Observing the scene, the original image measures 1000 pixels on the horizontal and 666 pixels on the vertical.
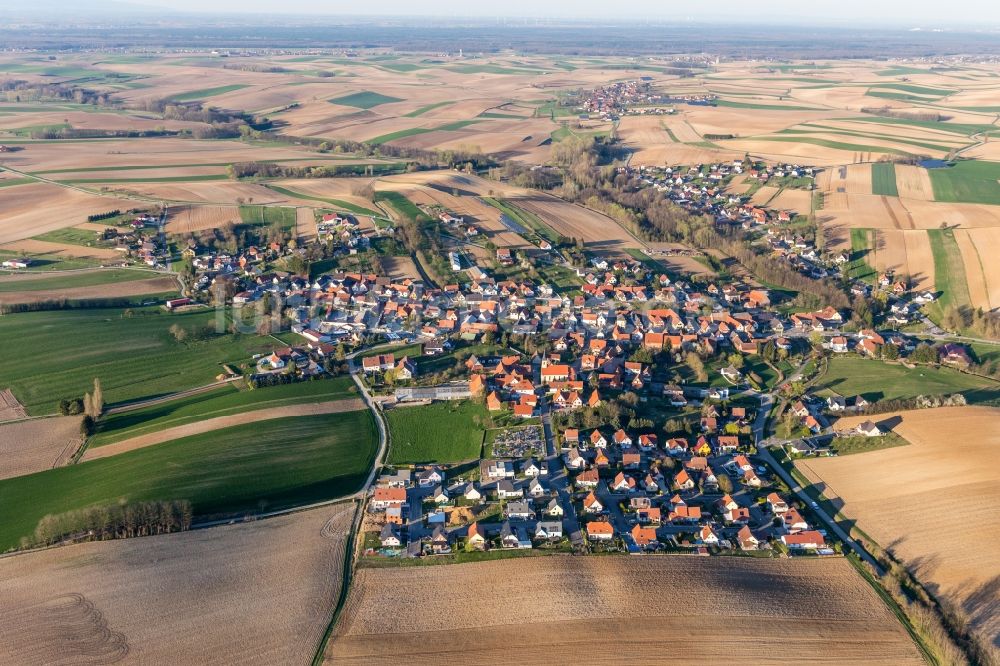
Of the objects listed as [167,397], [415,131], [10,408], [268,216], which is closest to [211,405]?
[167,397]

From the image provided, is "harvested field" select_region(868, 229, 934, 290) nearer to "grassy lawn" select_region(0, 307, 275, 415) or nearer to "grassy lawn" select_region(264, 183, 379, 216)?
"grassy lawn" select_region(264, 183, 379, 216)

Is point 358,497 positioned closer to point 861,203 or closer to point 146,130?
point 861,203

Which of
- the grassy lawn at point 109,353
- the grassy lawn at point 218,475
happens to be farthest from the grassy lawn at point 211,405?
the grassy lawn at point 218,475

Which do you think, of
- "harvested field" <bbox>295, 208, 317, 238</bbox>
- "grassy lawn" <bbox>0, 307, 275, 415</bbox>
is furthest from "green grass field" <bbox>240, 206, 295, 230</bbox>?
"grassy lawn" <bbox>0, 307, 275, 415</bbox>

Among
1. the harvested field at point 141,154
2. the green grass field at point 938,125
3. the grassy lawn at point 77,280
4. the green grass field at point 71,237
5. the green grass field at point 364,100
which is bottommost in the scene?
the grassy lawn at point 77,280

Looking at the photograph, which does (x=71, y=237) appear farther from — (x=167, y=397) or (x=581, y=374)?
(x=581, y=374)

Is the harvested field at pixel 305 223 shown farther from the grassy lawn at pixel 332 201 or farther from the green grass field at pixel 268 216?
the grassy lawn at pixel 332 201

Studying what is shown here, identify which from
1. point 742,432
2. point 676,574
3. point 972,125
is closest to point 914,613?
point 676,574
